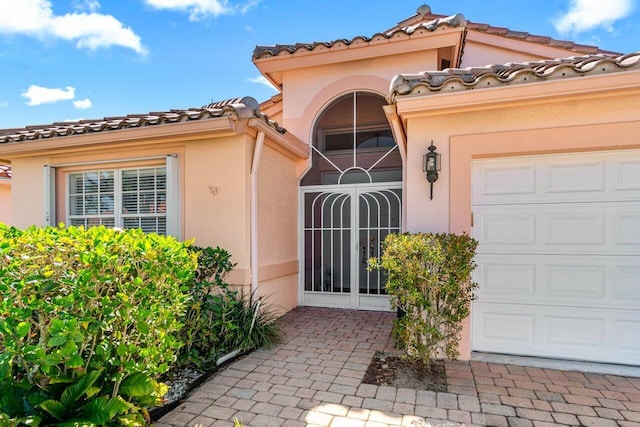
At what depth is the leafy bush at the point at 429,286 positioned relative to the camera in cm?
503

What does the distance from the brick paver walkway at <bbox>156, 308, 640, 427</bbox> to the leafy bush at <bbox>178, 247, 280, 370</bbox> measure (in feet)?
1.47

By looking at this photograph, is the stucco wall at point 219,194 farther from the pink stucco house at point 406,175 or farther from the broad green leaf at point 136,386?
the broad green leaf at point 136,386

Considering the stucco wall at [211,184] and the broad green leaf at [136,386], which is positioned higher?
the stucco wall at [211,184]

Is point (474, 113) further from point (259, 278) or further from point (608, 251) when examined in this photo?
point (259, 278)

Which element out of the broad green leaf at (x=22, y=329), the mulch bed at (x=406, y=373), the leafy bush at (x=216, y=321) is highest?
the broad green leaf at (x=22, y=329)

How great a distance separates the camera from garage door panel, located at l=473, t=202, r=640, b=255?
5.46m

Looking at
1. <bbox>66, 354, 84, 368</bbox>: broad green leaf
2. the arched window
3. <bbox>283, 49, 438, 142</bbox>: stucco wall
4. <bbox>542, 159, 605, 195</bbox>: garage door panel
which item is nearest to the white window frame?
the arched window

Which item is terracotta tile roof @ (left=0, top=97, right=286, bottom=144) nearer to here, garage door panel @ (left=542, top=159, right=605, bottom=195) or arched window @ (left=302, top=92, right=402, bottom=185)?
arched window @ (left=302, top=92, right=402, bottom=185)

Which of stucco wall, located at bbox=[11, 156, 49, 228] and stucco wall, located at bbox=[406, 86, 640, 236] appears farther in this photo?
stucco wall, located at bbox=[11, 156, 49, 228]

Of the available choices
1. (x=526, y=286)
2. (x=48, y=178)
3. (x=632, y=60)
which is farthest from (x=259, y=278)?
(x=632, y=60)

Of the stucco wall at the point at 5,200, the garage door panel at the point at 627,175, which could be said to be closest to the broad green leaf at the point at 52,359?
the garage door panel at the point at 627,175

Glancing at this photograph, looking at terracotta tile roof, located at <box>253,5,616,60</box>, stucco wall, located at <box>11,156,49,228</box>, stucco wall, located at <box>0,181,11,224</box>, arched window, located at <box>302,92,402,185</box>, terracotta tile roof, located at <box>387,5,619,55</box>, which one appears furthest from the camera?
stucco wall, located at <box>0,181,11,224</box>

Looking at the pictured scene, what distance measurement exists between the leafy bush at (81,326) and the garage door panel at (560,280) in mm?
5256

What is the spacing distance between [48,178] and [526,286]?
11.1 metres
